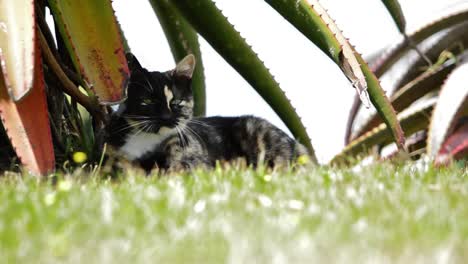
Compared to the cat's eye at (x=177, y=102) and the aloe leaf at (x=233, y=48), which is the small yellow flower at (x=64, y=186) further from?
the aloe leaf at (x=233, y=48)

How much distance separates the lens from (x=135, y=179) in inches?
148

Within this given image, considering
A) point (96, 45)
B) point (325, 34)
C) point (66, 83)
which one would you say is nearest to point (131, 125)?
point (66, 83)

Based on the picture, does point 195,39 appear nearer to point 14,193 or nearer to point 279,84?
point 279,84

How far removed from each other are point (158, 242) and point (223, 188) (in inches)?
29.8

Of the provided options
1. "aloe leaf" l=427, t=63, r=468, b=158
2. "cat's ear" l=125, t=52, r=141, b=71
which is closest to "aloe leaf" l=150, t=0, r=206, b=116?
"cat's ear" l=125, t=52, r=141, b=71

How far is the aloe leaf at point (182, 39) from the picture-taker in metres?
5.62

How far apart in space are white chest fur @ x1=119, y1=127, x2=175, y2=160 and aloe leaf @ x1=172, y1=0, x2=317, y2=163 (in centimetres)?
66

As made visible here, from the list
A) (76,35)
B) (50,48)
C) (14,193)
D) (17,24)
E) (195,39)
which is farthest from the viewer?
(195,39)

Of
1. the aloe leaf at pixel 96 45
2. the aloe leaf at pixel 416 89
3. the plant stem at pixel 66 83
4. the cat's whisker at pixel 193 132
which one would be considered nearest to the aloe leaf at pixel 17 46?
the aloe leaf at pixel 96 45

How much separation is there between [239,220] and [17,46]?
4.47ft

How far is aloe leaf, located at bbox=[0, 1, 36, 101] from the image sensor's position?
350cm

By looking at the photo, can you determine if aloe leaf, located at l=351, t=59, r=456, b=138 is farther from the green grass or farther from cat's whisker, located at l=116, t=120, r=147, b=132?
the green grass

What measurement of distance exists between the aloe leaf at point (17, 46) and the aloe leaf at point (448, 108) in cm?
323

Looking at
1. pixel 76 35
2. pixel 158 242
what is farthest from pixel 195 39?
pixel 158 242
